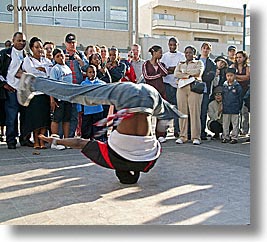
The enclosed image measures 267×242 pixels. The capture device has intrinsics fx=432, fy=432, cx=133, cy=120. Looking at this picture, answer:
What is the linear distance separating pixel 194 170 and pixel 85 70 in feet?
6.40

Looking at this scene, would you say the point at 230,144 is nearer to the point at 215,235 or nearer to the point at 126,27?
the point at 126,27

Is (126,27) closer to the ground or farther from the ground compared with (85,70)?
farther from the ground

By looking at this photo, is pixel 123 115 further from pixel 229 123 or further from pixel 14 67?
pixel 229 123

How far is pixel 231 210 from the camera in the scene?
9.80 ft

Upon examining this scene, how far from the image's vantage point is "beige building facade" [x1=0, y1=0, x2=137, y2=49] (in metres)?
3.80

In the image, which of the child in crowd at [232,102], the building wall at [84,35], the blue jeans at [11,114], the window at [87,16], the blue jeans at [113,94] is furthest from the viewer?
the child in crowd at [232,102]

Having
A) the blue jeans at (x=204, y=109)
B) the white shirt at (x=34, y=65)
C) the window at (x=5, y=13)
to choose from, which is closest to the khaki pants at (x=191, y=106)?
the blue jeans at (x=204, y=109)

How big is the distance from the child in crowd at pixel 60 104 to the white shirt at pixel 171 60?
149cm

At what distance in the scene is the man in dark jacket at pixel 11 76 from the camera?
502 cm

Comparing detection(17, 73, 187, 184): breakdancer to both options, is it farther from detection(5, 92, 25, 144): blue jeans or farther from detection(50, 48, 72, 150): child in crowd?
detection(5, 92, 25, 144): blue jeans

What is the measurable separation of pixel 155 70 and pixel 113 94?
262 cm

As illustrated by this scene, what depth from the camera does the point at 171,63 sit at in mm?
5984

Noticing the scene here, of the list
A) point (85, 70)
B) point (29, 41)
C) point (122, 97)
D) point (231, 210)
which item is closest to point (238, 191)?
point (231, 210)

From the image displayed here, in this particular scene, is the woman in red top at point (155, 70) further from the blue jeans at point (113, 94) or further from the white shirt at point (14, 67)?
the blue jeans at point (113, 94)
